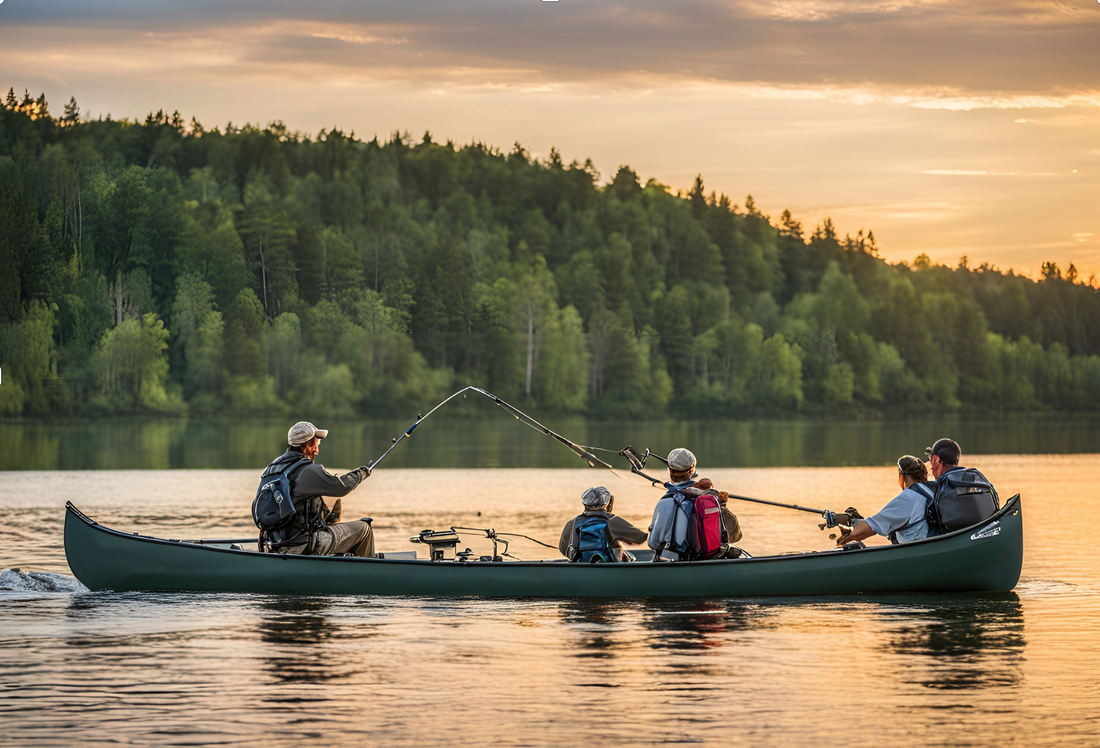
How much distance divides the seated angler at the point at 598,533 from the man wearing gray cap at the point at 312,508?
2.09 metres

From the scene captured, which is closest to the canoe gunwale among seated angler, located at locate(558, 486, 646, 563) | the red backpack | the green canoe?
the green canoe

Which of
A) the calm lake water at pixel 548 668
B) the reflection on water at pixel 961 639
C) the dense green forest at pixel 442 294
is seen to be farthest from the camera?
the dense green forest at pixel 442 294

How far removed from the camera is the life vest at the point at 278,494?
12.5 meters

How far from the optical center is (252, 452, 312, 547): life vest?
12531mm

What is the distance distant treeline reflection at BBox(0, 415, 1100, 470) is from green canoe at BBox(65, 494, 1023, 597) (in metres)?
30.9

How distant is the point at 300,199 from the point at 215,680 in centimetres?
11163

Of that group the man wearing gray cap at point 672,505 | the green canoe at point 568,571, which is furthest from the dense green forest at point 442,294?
the man wearing gray cap at point 672,505

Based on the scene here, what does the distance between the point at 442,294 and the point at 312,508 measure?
95.3 m

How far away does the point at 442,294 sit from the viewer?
10769 centimetres

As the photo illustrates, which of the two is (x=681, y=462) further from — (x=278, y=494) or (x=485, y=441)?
(x=485, y=441)

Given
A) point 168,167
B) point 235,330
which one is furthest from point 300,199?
point 235,330

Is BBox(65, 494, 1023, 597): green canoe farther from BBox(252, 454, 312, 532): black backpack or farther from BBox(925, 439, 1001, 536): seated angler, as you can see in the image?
BBox(252, 454, 312, 532): black backpack

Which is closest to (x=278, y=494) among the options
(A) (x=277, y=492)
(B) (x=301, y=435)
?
(A) (x=277, y=492)

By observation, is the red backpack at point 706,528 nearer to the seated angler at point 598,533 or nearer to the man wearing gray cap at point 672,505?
the man wearing gray cap at point 672,505
